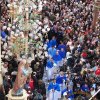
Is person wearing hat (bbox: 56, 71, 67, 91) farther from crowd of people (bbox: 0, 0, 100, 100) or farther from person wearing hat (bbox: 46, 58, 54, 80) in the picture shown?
person wearing hat (bbox: 46, 58, 54, 80)

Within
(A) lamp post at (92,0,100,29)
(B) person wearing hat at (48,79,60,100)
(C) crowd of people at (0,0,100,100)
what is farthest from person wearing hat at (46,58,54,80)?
(A) lamp post at (92,0,100,29)

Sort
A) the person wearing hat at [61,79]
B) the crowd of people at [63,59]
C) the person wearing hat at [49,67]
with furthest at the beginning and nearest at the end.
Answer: the person wearing hat at [49,67], the person wearing hat at [61,79], the crowd of people at [63,59]

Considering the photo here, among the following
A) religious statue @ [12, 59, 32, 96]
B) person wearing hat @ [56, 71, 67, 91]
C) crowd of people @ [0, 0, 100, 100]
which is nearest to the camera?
religious statue @ [12, 59, 32, 96]

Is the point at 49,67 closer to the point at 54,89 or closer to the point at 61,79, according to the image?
the point at 61,79

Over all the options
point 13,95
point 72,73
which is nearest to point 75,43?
point 72,73

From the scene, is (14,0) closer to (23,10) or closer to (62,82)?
(23,10)

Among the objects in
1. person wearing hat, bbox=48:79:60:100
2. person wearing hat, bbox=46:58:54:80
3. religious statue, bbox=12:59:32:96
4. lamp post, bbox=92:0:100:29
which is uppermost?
lamp post, bbox=92:0:100:29

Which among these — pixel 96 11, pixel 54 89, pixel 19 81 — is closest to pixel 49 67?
pixel 54 89

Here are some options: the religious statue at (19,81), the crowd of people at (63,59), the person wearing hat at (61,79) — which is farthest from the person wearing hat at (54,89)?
the religious statue at (19,81)

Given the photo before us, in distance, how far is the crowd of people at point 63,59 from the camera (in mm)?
13914

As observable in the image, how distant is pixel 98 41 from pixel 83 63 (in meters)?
2.59

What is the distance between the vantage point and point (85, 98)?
1383 centimetres

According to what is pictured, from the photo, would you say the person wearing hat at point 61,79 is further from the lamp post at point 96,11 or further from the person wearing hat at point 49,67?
the lamp post at point 96,11

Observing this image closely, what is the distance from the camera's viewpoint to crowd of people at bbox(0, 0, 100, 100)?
1391 centimetres
